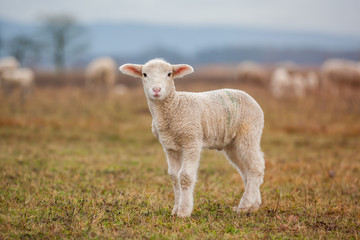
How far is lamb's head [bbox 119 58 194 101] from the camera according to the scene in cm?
470

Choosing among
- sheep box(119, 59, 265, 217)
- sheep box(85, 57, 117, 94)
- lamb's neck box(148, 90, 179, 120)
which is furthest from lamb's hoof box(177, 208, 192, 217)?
sheep box(85, 57, 117, 94)

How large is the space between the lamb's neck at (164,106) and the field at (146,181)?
1.25 meters

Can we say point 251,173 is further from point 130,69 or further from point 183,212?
point 130,69

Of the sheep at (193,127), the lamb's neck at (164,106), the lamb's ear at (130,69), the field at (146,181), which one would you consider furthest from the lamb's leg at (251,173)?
the lamb's ear at (130,69)

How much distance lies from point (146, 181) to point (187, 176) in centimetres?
236

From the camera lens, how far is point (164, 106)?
198 inches

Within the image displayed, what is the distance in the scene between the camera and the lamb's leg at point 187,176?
480cm

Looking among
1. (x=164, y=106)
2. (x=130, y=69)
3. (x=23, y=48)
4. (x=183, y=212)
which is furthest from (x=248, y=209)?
(x=23, y=48)

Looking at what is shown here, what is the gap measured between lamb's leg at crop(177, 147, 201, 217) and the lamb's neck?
53 centimetres

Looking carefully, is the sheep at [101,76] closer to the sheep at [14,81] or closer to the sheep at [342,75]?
the sheep at [14,81]

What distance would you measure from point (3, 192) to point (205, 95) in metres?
3.30

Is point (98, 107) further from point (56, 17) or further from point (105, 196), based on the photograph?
point (56, 17)

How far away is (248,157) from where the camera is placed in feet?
17.2

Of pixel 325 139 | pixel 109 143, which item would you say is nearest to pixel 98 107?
pixel 109 143
